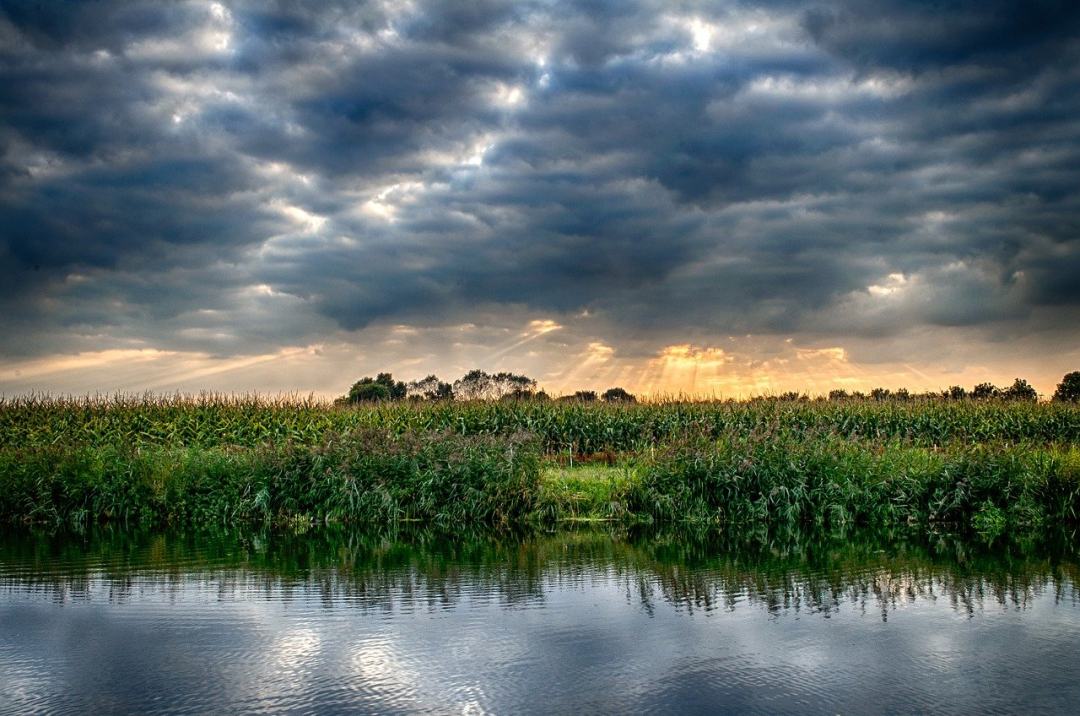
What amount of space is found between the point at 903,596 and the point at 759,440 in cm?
1040

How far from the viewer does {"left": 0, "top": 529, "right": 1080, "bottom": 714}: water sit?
796 centimetres

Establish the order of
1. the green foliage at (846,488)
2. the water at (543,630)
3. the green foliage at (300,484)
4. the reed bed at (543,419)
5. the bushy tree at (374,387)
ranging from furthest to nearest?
the bushy tree at (374,387)
the reed bed at (543,419)
the green foliage at (300,484)
the green foliage at (846,488)
the water at (543,630)

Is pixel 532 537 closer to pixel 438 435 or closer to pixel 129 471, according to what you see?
pixel 438 435

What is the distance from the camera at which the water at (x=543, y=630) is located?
7.96 m

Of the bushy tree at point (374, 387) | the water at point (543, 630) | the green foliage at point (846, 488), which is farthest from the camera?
the bushy tree at point (374, 387)

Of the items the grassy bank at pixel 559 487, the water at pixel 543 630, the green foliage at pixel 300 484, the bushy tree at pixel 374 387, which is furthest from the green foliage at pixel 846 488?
the bushy tree at pixel 374 387

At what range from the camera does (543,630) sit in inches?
407

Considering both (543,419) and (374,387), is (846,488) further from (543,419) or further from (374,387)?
(374,387)

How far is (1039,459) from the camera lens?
22.3m

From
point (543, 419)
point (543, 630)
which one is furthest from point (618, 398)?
point (543, 630)

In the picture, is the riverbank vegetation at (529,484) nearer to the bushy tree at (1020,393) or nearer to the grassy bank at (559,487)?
the grassy bank at (559,487)

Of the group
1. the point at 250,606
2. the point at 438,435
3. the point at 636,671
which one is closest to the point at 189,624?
the point at 250,606

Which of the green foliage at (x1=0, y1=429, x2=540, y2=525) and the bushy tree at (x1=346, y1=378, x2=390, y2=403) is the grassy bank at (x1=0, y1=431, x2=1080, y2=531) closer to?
the green foliage at (x1=0, y1=429, x2=540, y2=525)

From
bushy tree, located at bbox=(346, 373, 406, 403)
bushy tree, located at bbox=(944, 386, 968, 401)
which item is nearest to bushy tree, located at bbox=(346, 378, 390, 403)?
bushy tree, located at bbox=(346, 373, 406, 403)
